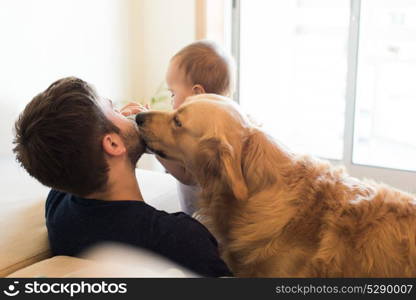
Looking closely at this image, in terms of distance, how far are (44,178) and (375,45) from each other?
10.5 ft

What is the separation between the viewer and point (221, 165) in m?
1.34

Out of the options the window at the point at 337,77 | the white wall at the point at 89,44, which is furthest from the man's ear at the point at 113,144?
the window at the point at 337,77

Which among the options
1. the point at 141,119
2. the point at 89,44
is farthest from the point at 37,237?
the point at 89,44

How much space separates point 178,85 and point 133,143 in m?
0.64

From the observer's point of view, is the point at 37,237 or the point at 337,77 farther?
the point at 337,77

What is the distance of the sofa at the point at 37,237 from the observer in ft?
3.82

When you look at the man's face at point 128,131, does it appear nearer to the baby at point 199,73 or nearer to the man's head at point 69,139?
the man's head at point 69,139

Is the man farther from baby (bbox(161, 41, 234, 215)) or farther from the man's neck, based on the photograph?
baby (bbox(161, 41, 234, 215))

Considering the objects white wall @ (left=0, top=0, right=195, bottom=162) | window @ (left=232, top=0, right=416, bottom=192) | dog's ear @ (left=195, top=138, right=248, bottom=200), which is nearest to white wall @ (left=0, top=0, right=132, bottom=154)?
white wall @ (left=0, top=0, right=195, bottom=162)

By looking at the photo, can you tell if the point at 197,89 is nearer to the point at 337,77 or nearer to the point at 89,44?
the point at 89,44

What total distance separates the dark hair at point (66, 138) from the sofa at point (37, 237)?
203 millimetres

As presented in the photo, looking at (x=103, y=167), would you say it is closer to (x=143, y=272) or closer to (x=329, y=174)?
(x=143, y=272)

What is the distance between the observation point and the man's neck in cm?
132

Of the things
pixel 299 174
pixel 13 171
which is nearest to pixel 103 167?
pixel 299 174
